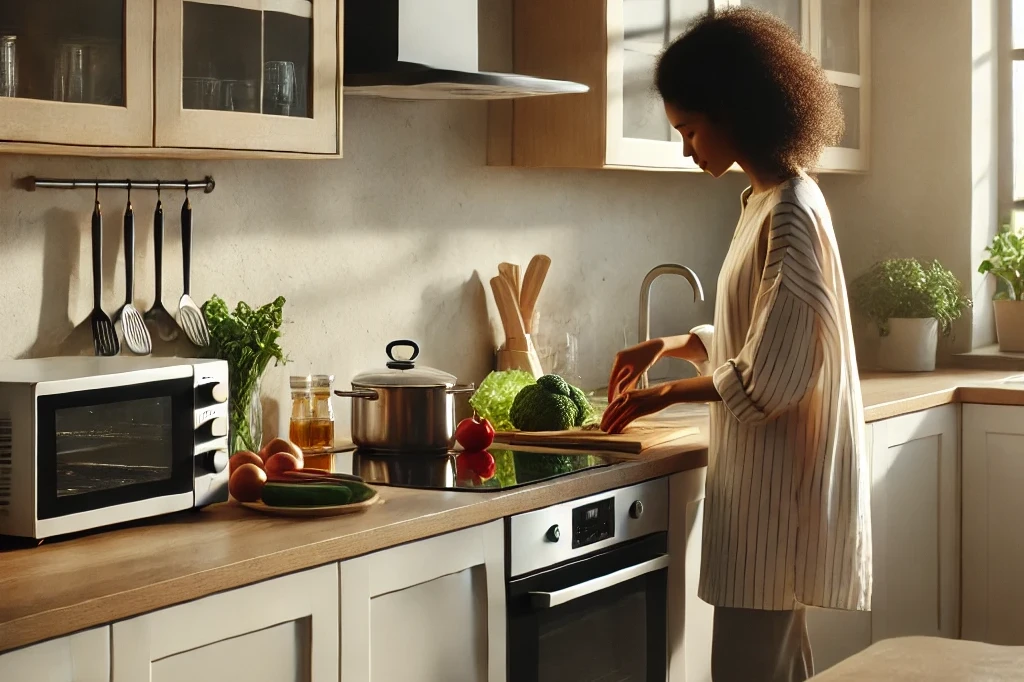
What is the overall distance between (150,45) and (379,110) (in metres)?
0.97

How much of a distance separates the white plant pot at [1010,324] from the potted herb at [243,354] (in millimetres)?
2554

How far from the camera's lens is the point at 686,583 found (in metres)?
2.65

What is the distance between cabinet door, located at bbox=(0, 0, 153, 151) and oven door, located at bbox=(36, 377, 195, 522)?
1.20ft

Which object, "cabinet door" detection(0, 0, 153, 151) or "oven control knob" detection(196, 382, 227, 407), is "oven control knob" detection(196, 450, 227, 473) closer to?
"oven control knob" detection(196, 382, 227, 407)

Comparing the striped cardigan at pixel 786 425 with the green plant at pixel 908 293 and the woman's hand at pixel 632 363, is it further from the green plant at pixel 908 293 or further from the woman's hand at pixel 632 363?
the green plant at pixel 908 293

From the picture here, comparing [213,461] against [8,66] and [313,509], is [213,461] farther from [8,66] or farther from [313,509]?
[8,66]

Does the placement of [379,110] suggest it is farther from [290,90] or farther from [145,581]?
[145,581]

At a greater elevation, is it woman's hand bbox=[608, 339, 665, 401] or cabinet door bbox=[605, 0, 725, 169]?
cabinet door bbox=[605, 0, 725, 169]

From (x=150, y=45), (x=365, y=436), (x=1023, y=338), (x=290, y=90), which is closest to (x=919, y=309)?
(x=1023, y=338)

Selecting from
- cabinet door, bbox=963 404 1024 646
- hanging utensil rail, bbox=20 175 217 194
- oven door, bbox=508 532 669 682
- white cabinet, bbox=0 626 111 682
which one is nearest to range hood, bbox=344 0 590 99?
hanging utensil rail, bbox=20 175 217 194

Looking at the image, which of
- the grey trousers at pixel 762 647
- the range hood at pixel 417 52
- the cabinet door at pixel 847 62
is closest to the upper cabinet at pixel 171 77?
the range hood at pixel 417 52

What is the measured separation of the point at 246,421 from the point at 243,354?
0.13m

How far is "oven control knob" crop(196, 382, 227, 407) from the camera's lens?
202 centimetres

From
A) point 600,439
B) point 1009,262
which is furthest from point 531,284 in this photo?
point 1009,262
